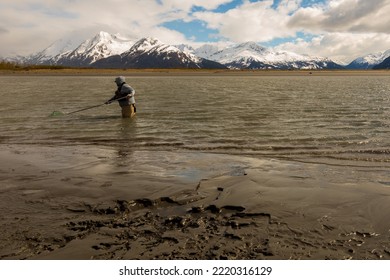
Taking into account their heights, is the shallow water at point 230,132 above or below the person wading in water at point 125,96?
below

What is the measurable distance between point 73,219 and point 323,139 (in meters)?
11.0

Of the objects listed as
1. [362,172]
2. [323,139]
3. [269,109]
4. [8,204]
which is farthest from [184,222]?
[269,109]

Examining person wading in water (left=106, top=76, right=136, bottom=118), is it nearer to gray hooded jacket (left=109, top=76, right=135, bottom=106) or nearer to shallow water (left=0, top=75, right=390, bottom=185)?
gray hooded jacket (left=109, top=76, right=135, bottom=106)

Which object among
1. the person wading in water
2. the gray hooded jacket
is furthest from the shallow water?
the gray hooded jacket

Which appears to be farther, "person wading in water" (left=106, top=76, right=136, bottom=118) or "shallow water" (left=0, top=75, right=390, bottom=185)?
"person wading in water" (left=106, top=76, right=136, bottom=118)

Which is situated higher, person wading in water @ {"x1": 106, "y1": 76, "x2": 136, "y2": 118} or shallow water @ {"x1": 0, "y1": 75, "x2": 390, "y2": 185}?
person wading in water @ {"x1": 106, "y1": 76, "x2": 136, "y2": 118}

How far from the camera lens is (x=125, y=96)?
2073 cm

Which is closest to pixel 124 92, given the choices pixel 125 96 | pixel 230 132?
pixel 125 96

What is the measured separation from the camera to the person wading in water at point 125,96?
2066cm

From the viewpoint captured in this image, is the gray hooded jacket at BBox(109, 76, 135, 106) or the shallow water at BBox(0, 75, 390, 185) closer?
the shallow water at BBox(0, 75, 390, 185)

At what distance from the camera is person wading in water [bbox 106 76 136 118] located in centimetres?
2066

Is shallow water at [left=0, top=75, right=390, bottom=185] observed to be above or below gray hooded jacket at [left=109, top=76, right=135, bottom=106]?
below

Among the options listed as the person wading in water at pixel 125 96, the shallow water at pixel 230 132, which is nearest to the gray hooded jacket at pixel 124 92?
the person wading in water at pixel 125 96

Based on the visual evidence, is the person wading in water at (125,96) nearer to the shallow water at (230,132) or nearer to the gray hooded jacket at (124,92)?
the gray hooded jacket at (124,92)
